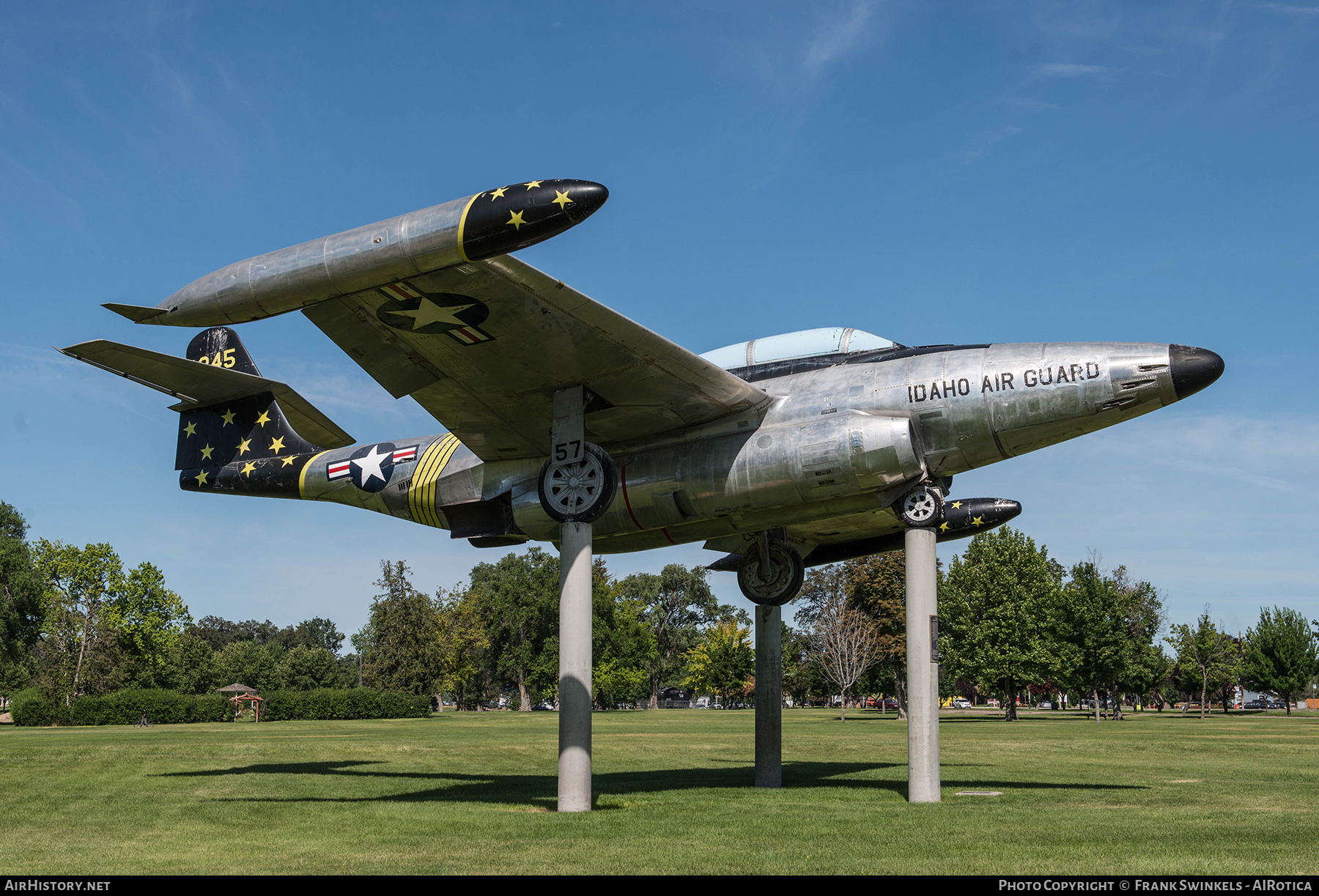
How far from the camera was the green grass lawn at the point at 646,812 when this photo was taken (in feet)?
Result: 36.1

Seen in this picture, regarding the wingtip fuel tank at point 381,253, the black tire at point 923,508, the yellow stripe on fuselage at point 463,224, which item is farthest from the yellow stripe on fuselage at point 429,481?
the yellow stripe on fuselage at point 463,224

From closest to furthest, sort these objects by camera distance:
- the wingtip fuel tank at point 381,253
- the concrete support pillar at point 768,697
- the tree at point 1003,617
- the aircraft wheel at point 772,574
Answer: the wingtip fuel tank at point 381,253
the concrete support pillar at point 768,697
the aircraft wheel at point 772,574
the tree at point 1003,617

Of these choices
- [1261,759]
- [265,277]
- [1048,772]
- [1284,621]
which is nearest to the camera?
[265,277]

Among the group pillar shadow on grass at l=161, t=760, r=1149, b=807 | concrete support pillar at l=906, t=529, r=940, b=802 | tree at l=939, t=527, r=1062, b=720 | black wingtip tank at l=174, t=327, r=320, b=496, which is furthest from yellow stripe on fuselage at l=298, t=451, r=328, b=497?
tree at l=939, t=527, r=1062, b=720

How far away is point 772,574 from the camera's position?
22.2 meters

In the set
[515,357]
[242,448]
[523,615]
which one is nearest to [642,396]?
[515,357]

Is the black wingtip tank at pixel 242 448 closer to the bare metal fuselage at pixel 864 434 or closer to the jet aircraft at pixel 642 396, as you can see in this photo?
the jet aircraft at pixel 642 396

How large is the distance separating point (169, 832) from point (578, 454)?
319 inches

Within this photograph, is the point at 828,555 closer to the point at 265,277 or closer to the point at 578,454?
the point at 578,454

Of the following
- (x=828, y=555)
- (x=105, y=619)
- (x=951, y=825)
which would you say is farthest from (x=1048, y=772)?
(x=105, y=619)

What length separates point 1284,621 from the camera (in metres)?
102

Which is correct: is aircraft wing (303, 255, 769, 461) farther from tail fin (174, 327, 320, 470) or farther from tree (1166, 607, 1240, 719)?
tree (1166, 607, 1240, 719)

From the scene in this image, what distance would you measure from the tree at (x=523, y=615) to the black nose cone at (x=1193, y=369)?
89.8 meters

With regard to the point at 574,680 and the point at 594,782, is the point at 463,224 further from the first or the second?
the point at 594,782
